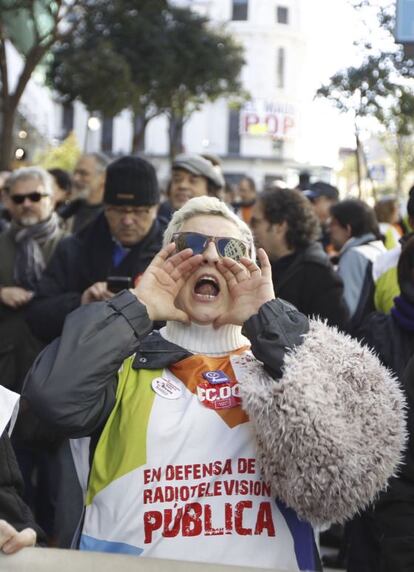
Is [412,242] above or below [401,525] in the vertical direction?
above

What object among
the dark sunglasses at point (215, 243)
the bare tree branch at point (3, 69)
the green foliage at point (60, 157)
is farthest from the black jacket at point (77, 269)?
the green foliage at point (60, 157)

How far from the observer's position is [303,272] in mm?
5500

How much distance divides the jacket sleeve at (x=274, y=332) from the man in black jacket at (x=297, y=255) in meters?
2.26

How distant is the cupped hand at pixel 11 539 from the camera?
8.27 feet

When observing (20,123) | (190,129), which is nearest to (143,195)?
(20,123)

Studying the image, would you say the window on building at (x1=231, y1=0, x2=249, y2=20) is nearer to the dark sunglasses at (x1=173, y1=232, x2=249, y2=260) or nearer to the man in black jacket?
the man in black jacket

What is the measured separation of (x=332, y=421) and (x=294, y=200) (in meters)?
3.08

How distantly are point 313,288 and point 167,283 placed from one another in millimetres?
2321

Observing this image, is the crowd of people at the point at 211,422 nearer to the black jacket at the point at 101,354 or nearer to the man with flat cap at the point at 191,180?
the black jacket at the point at 101,354

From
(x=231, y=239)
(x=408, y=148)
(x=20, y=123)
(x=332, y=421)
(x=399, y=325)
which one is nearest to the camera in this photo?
(x=332, y=421)

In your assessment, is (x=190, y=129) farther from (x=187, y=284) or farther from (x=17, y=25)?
(x=187, y=284)

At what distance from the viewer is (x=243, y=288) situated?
10.5 ft

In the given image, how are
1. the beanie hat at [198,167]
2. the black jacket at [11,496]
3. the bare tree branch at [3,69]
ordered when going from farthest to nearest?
the bare tree branch at [3,69]
the beanie hat at [198,167]
the black jacket at [11,496]

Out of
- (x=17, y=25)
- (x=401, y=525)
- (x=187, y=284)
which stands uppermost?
(x=17, y=25)
